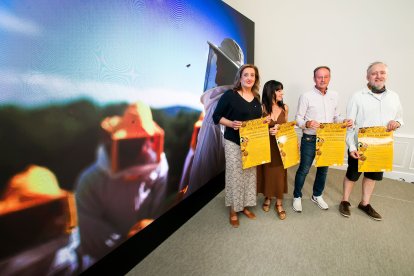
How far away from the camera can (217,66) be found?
2553mm

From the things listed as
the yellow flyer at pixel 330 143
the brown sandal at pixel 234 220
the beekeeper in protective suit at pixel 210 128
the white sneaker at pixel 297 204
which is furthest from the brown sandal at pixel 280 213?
the beekeeper in protective suit at pixel 210 128

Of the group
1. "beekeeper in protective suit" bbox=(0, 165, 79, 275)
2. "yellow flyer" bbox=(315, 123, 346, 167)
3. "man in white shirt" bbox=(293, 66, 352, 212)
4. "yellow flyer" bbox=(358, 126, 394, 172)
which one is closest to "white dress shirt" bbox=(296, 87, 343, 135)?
"man in white shirt" bbox=(293, 66, 352, 212)

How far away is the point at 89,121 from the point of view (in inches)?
52.8

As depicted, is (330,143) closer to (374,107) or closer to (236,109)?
(374,107)

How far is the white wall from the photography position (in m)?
2.98

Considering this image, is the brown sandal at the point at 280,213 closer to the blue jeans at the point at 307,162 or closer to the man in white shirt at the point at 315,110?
the blue jeans at the point at 307,162

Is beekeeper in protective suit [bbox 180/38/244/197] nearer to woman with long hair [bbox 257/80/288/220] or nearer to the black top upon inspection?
the black top

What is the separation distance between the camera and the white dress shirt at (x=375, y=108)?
198cm

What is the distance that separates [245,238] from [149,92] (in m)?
1.53

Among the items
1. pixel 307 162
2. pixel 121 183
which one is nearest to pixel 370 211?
pixel 307 162

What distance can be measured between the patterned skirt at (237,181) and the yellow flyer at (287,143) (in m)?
0.32

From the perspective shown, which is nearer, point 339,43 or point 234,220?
point 234,220

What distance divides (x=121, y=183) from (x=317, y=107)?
190 cm

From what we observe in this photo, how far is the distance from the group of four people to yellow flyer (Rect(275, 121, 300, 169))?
3.4 inches
